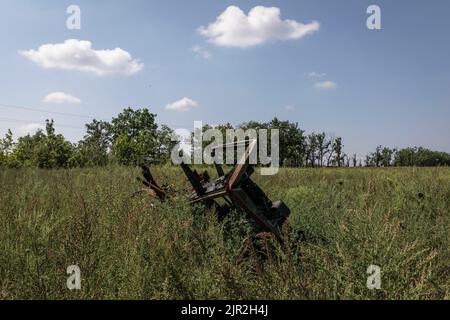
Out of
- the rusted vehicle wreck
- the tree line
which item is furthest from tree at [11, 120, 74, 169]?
the rusted vehicle wreck

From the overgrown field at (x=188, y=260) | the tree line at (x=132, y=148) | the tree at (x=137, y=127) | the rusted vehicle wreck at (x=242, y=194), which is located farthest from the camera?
the tree at (x=137, y=127)

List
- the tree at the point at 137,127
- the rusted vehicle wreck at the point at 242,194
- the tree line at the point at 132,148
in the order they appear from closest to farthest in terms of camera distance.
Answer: the rusted vehicle wreck at the point at 242,194, the tree line at the point at 132,148, the tree at the point at 137,127

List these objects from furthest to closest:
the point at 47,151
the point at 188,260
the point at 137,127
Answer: the point at 137,127 → the point at 47,151 → the point at 188,260

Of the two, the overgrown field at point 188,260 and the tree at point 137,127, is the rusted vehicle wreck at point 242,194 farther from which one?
the tree at point 137,127

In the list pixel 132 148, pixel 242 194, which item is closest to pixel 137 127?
pixel 132 148

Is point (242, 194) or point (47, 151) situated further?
point (47, 151)

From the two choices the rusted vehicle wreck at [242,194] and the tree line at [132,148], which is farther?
the tree line at [132,148]

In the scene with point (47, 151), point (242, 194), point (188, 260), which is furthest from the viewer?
point (47, 151)

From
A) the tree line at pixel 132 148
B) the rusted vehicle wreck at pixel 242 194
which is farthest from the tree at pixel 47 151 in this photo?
the rusted vehicle wreck at pixel 242 194

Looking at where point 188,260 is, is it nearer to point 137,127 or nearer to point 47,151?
point 47,151

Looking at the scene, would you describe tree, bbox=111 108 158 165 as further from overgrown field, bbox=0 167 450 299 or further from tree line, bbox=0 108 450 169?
overgrown field, bbox=0 167 450 299

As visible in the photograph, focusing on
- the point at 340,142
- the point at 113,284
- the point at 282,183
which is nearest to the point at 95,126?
the point at 340,142
